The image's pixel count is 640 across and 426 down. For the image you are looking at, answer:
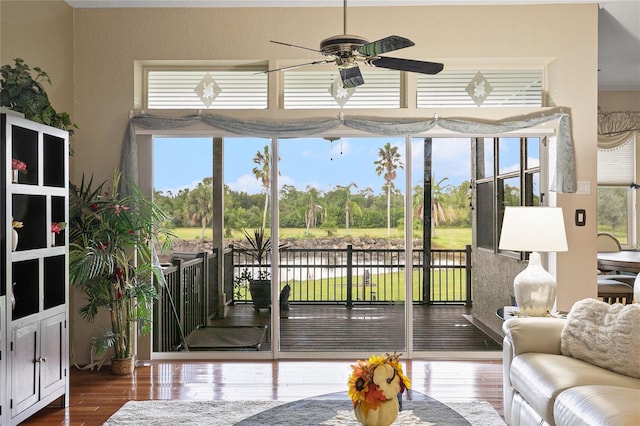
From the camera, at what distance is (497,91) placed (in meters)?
5.32

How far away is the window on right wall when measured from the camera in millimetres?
7793

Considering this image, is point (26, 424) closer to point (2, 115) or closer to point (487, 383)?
point (2, 115)

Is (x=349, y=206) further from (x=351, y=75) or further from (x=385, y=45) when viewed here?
(x=385, y=45)

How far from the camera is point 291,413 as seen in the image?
2.72 metres

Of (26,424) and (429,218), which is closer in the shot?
(26,424)

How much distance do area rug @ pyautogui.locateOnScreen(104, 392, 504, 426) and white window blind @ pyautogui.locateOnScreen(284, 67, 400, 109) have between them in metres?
2.75

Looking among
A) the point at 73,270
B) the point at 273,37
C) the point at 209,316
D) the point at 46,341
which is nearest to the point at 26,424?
the point at 46,341

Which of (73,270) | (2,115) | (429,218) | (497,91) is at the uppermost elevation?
Result: (497,91)

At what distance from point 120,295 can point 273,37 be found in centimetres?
266

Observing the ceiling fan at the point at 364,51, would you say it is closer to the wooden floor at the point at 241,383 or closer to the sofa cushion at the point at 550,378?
the sofa cushion at the point at 550,378

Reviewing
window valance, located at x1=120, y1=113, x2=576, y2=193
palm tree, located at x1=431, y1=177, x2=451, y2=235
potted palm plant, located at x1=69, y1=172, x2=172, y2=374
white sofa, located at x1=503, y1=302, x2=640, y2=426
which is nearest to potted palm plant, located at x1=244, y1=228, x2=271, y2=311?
potted palm plant, located at x1=69, y1=172, x2=172, y2=374

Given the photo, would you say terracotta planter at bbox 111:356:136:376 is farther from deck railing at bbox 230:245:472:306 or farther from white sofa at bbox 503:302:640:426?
white sofa at bbox 503:302:640:426

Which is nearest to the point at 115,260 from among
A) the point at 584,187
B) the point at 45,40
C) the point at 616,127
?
the point at 45,40

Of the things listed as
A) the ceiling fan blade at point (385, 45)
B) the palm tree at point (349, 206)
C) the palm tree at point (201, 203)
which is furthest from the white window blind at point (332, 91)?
the ceiling fan blade at point (385, 45)
